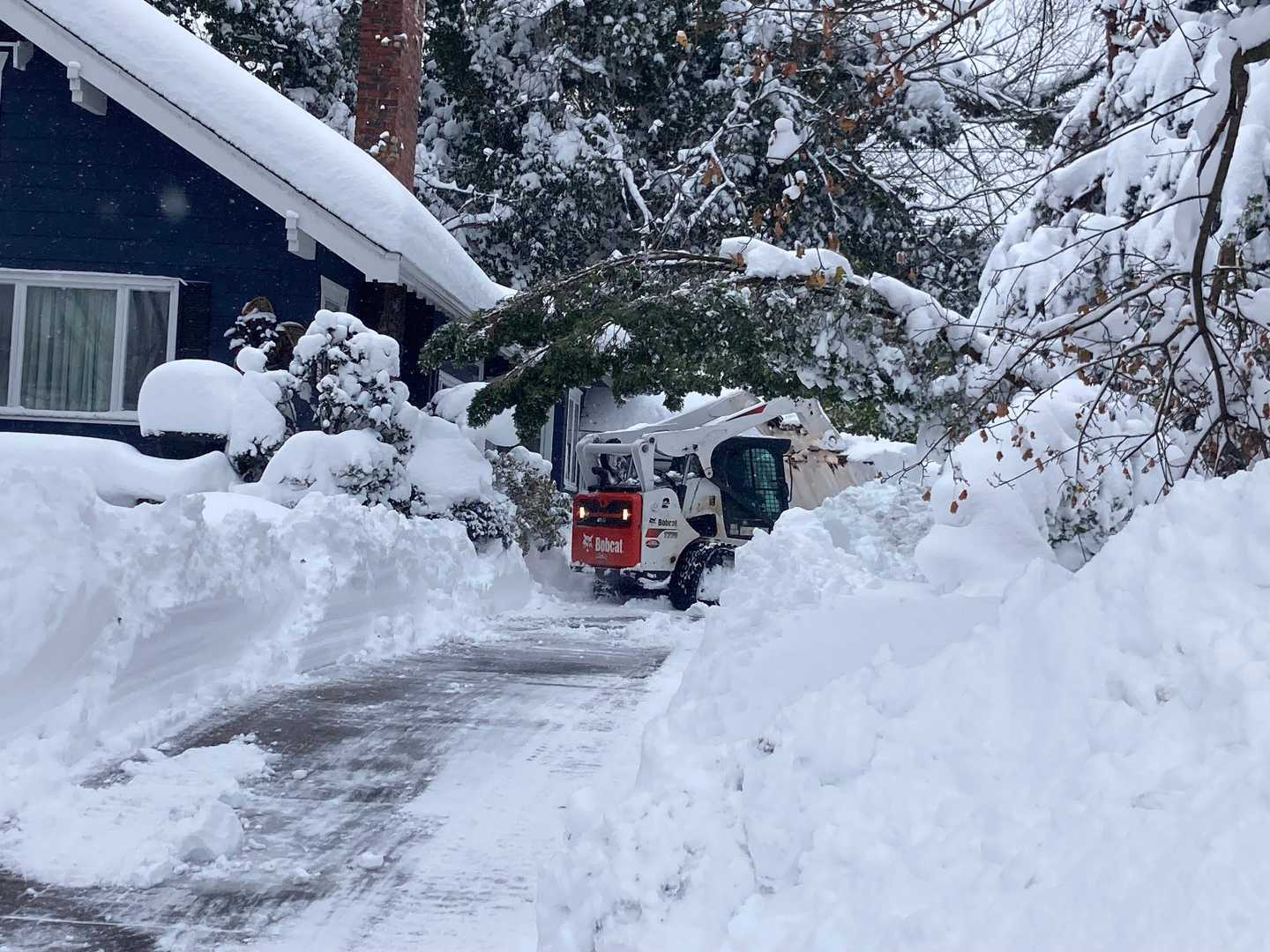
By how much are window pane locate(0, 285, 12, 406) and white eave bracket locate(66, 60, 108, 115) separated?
6.71ft

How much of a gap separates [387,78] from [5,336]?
5.79 m

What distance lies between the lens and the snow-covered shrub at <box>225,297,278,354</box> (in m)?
13.4

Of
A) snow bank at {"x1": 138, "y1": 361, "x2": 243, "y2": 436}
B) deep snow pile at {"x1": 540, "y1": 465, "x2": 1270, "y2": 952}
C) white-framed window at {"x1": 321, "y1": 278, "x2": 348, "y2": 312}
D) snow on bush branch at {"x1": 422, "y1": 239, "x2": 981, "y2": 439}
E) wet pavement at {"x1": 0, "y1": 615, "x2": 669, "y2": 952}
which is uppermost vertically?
white-framed window at {"x1": 321, "y1": 278, "x2": 348, "y2": 312}

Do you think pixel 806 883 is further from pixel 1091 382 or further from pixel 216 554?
pixel 216 554

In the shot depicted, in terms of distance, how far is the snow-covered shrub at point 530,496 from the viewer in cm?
1595

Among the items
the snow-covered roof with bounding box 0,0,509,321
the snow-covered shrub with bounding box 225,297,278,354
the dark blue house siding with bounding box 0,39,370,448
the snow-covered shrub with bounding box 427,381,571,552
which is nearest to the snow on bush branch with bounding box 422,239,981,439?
the snow-covered shrub with bounding box 427,381,571,552

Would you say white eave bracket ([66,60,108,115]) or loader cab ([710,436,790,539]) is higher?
white eave bracket ([66,60,108,115])

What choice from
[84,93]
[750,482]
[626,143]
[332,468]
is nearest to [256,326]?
[332,468]

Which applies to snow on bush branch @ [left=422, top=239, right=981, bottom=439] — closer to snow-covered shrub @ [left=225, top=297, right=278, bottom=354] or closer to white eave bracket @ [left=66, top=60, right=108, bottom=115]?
snow-covered shrub @ [left=225, top=297, right=278, bottom=354]

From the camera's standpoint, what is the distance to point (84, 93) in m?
13.5

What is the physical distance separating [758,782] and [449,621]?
7990mm

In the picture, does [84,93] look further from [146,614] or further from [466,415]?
[146,614]

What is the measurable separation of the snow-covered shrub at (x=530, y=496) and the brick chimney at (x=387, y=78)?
3940 millimetres

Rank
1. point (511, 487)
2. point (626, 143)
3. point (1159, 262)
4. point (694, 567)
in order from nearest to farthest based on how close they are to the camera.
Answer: point (1159, 262)
point (694, 567)
point (511, 487)
point (626, 143)
